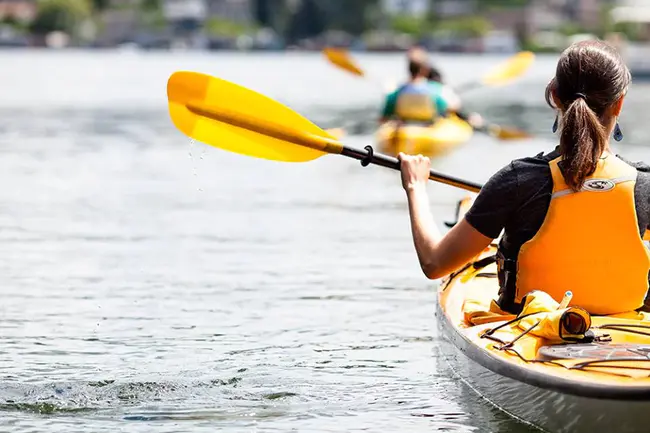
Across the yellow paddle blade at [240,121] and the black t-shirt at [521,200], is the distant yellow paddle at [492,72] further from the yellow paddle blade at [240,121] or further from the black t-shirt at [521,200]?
the black t-shirt at [521,200]

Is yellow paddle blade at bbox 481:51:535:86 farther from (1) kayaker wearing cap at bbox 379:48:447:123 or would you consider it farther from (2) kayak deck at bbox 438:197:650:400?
(2) kayak deck at bbox 438:197:650:400

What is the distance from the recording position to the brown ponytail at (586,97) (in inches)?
203

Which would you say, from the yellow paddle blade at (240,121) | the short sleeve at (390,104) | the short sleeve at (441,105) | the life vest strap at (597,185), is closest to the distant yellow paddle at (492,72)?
the short sleeve at (441,105)

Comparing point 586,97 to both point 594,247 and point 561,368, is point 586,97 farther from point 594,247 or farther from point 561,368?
point 561,368

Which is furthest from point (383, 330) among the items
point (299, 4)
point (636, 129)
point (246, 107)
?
point (299, 4)

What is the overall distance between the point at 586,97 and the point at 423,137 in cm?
1237

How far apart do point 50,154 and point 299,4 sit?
126 metres

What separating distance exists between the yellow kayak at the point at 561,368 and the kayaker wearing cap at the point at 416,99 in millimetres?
11739

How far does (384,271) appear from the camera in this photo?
1026cm

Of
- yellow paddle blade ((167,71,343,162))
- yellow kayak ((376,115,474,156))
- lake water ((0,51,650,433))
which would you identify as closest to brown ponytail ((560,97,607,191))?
lake water ((0,51,650,433))

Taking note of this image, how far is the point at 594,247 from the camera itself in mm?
5398

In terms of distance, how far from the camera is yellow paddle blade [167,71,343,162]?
6.53m

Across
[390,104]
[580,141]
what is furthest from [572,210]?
[390,104]

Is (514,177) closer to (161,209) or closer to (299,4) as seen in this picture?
(161,209)
